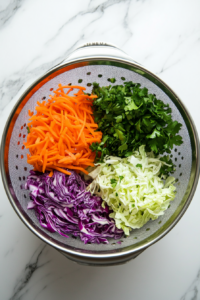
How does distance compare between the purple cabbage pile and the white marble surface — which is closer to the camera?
the purple cabbage pile

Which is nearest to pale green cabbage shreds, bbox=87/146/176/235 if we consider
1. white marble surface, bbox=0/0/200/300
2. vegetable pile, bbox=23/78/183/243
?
vegetable pile, bbox=23/78/183/243

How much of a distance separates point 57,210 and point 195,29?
1455 mm

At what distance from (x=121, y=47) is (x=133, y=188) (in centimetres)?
92

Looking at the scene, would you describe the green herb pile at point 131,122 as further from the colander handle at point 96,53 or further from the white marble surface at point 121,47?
the white marble surface at point 121,47

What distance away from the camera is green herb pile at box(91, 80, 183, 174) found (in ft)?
3.98

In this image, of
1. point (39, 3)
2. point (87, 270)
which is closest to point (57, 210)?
point (87, 270)

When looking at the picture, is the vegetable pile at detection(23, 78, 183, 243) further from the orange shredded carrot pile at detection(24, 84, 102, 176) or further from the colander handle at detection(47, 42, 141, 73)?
the colander handle at detection(47, 42, 141, 73)

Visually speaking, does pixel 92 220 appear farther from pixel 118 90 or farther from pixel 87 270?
pixel 118 90

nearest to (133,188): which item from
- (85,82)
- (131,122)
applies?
(131,122)

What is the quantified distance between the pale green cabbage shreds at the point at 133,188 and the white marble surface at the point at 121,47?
0.40 m

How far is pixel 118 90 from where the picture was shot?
127 centimetres

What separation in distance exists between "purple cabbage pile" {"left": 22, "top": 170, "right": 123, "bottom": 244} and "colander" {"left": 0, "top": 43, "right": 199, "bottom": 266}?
0.15 ft

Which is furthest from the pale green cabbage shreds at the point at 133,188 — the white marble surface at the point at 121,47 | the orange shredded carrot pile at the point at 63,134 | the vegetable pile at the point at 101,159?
the white marble surface at the point at 121,47

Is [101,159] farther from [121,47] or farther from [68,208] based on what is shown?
[121,47]
